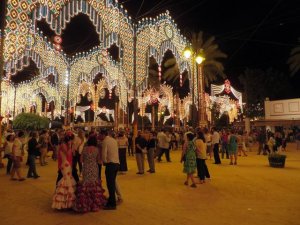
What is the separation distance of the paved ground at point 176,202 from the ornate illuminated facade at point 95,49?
6.67 m

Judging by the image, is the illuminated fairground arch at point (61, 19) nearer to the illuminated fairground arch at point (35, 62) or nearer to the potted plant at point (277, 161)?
the illuminated fairground arch at point (35, 62)

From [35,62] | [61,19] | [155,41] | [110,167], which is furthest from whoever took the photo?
[35,62]

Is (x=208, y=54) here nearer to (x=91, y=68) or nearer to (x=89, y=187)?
(x=91, y=68)

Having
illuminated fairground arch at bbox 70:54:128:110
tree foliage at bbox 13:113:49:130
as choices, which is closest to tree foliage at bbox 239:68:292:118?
illuminated fairground arch at bbox 70:54:128:110

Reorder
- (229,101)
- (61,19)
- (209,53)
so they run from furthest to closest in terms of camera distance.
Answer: (229,101) < (209,53) < (61,19)

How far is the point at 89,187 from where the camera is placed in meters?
6.46

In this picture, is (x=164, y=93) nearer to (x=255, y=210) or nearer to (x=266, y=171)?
(x=266, y=171)

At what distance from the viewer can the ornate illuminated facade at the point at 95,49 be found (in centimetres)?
1329

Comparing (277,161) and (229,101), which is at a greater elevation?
(229,101)

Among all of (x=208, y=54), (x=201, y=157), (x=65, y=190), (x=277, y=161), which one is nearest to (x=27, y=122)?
(x=208, y=54)

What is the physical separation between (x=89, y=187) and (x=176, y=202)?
2.16 meters

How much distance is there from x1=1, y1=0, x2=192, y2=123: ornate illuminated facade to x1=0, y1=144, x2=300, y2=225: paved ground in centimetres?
667

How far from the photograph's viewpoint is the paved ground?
598cm

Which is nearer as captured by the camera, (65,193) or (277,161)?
(65,193)
